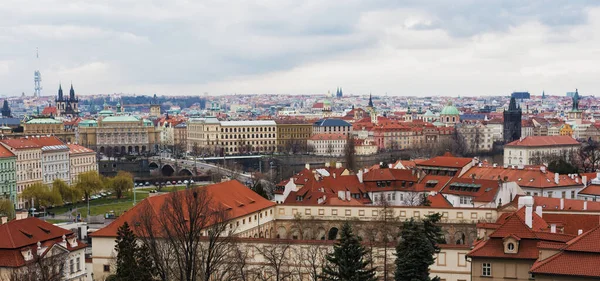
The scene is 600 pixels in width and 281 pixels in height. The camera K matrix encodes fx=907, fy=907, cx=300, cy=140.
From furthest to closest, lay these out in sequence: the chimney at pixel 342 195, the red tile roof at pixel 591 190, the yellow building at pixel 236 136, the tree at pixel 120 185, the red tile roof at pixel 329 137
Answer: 1. the yellow building at pixel 236 136
2. the red tile roof at pixel 329 137
3. the tree at pixel 120 185
4. the red tile roof at pixel 591 190
5. the chimney at pixel 342 195

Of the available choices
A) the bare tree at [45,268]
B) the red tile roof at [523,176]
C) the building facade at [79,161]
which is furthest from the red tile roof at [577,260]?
the building facade at [79,161]

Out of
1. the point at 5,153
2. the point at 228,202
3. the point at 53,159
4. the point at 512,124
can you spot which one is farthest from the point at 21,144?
the point at 512,124

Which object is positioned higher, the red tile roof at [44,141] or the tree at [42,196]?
the red tile roof at [44,141]

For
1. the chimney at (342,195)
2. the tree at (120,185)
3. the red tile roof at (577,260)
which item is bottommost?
the tree at (120,185)

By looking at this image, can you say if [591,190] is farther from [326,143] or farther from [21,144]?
[326,143]

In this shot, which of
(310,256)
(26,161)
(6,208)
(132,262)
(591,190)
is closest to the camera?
(132,262)

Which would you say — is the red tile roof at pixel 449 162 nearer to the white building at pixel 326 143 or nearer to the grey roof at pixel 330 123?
the white building at pixel 326 143

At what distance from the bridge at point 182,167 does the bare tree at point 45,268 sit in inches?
3219

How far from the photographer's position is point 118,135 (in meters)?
182

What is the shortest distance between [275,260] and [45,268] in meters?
10.8

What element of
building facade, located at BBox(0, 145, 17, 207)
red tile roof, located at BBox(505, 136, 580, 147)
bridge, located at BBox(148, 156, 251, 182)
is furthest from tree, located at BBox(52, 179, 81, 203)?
red tile roof, located at BBox(505, 136, 580, 147)

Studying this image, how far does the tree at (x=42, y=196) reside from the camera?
91062 millimetres

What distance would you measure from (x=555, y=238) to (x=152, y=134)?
158 metres

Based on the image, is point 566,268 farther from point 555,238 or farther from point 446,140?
point 446,140
